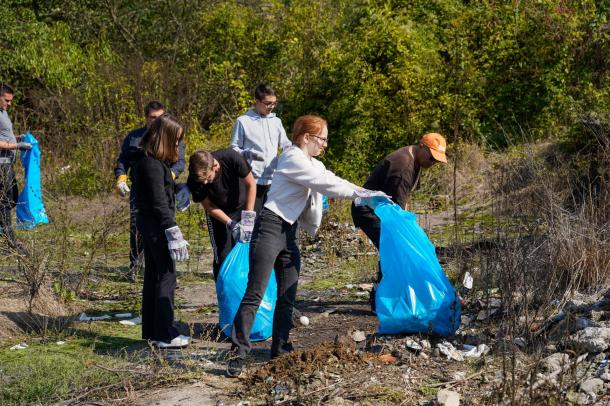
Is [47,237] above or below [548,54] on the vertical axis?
below

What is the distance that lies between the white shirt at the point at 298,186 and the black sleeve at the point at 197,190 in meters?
1.19

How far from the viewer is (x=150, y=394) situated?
4.71m

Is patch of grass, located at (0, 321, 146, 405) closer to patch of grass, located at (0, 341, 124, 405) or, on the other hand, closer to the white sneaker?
patch of grass, located at (0, 341, 124, 405)

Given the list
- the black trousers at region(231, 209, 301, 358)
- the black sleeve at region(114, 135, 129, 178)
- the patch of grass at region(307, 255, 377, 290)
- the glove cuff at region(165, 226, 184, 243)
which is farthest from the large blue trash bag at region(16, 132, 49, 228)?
the black trousers at region(231, 209, 301, 358)

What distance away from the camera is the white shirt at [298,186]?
4.84 metres

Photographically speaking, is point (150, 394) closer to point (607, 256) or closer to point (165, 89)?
point (607, 256)

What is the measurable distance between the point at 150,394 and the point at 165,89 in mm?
9564

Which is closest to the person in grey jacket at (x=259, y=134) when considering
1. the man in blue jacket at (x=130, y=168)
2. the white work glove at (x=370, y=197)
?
the man in blue jacket at (x=130, y=168)

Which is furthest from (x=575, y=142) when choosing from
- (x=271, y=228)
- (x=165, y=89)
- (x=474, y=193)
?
(x=271, y=228)

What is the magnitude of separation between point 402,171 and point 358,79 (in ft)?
22.2

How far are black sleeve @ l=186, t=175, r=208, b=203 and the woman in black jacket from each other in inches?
16.4

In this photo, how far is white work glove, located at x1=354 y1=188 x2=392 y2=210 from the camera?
16.3ft

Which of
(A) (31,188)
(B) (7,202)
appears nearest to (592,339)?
(B) (7,202)

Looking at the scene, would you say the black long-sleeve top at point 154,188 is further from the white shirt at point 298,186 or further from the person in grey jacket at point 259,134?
the person in grey jacket at point 259,134
